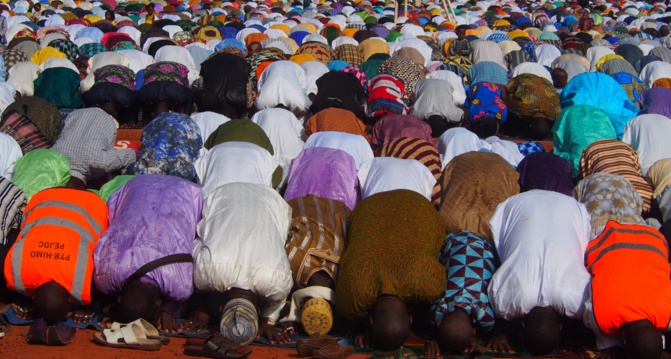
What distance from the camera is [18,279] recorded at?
13.5 feet

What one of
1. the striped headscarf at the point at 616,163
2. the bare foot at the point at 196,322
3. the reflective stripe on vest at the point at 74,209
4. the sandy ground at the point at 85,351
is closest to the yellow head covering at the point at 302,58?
the striped headscarf at the point at 616,163

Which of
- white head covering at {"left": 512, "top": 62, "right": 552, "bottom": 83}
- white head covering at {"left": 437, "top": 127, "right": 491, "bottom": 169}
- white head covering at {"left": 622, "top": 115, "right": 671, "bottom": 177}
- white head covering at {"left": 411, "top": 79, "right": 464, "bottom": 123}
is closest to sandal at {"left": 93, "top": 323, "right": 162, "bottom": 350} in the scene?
white head covering at {"left": 437, "top": 127, "right": 491, "bottom": 169}

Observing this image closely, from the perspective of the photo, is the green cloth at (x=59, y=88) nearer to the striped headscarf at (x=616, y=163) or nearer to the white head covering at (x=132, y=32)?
the white head covering at (x=132, y=32)

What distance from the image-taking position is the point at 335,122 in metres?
6.54

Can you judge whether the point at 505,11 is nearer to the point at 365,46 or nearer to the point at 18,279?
the point at 365,46

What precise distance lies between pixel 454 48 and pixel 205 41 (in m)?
3.33

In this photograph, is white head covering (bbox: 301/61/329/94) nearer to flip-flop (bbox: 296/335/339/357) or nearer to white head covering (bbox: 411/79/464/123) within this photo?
white head covering (bbox: 411/79/464/123)

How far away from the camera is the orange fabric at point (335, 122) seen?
257 inches

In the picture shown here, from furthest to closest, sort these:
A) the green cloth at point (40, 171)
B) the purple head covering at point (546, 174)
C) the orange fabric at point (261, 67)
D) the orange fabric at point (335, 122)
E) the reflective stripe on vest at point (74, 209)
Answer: the orange fabric at point (261, 67) → the orange fabric at point (335, 122) → the purple head covering at point (546, 174) → the green cloth at point (40, 171) → the reflective stripe on vest at point (74, 209)

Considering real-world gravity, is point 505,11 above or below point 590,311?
above

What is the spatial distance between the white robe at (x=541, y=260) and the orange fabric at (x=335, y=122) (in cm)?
233

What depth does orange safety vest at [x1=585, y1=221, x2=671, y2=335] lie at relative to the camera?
3848 millimetres

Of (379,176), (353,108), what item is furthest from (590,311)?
(353,108)

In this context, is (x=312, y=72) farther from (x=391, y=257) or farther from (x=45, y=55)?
(x=391, y=257)
